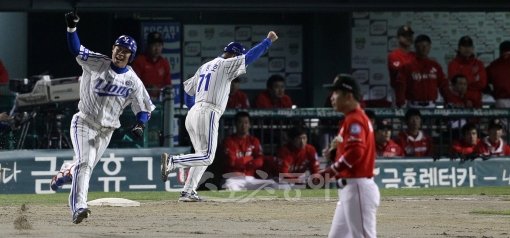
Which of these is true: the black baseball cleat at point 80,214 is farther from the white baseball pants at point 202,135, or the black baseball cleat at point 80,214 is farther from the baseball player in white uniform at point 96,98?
the white baseball pants at point 202,135

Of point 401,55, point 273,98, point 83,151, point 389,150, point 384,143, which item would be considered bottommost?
point 389,150

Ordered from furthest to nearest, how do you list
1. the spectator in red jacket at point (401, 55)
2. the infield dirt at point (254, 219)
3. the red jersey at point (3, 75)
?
1. the spectator in red jacket at point (401, 55)
2. the red jersey at point (3, 75)
3. the infield dirt at point (254, 219)

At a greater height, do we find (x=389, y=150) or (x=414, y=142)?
(x=414, y=142)

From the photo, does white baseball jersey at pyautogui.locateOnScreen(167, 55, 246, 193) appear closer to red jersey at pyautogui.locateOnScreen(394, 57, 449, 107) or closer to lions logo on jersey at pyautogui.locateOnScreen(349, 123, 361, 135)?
red jersey at pyautogui.locateOnScreen(394, 57, 449, 107)

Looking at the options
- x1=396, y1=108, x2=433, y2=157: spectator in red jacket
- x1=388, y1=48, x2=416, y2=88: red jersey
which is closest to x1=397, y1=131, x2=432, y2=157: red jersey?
x1=396, y1=108, x2=433, y2=157: spectator in red jacket

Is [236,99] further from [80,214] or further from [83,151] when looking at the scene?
[80,214]

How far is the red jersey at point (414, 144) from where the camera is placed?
19281 millimetres

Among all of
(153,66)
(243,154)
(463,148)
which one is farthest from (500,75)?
(153,66)

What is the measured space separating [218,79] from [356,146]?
6767 millimetres

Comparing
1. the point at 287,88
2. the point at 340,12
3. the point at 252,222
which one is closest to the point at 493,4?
the point at 340,12

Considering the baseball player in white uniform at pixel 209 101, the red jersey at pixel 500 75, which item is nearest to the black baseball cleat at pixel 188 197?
the baseball player in white uniform at pixel 209 101

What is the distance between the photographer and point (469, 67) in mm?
19828

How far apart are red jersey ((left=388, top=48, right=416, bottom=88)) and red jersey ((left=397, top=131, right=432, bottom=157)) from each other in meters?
0.85

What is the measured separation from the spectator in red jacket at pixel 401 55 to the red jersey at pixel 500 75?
1505 millimetres
